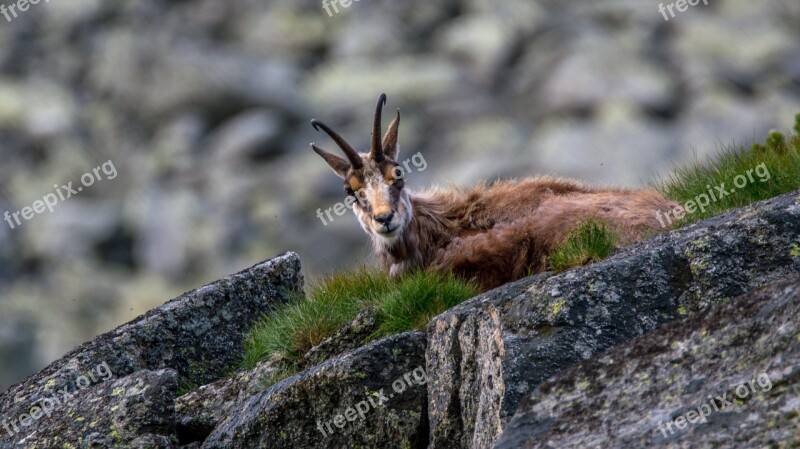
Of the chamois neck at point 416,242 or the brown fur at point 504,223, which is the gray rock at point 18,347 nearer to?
the chamois neck at point 416,242

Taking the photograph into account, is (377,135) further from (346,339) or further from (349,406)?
(349,406)

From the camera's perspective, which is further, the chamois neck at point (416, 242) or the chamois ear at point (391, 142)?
the chamois ear at point (391, 142)

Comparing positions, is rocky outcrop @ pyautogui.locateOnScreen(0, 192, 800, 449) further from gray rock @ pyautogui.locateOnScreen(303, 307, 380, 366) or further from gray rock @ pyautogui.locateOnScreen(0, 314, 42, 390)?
gray rock @ pyautogui.locateOnScreen(0, 314, 42, 390)

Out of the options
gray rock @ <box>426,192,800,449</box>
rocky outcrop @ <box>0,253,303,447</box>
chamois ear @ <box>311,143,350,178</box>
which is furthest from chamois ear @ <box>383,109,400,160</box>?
gray rock @ <box>426,192,800,449</box>

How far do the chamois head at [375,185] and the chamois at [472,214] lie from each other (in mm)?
11

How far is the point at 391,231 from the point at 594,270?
5171 mm

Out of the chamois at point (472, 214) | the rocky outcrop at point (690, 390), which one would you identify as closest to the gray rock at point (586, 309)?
the rocky outcrop at point (690, 390)

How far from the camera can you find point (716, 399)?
861cm

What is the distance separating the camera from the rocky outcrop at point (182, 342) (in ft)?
46.0

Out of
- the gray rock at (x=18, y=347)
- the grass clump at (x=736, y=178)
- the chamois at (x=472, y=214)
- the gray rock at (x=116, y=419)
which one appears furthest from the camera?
the gray rock at (x=18, y=347)

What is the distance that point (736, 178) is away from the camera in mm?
13258

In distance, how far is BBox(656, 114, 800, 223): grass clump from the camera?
42.3ft

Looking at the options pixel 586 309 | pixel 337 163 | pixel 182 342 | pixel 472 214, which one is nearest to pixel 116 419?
pixel 182 342

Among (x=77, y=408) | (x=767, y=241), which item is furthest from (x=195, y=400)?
(x=767, y=241)
